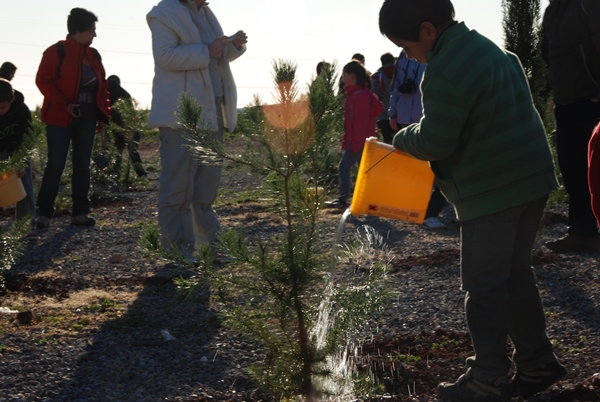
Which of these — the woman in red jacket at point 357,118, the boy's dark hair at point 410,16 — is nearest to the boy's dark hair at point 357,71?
the woman in red jacket at point 357,118

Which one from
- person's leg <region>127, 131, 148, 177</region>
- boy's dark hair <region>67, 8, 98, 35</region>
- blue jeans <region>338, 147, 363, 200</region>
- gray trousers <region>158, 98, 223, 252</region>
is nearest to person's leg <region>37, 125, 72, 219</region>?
boy's dark hair <region>67, 8, 98, 35</region>

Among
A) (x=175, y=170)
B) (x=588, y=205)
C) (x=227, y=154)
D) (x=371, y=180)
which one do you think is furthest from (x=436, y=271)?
(x=227, y=154)

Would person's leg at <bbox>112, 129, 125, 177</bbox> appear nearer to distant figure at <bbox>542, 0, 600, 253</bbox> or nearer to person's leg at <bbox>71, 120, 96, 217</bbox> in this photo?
person's leg at <bbox>71, 120, 96, 217</bbox>

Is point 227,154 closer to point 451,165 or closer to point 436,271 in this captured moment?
point 451,165

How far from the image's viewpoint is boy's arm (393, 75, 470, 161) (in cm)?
284

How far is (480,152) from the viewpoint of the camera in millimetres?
2896

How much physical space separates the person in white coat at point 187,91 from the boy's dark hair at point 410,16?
244 centimetres

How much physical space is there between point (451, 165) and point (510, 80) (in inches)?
14.7

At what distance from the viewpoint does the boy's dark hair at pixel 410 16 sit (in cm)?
288

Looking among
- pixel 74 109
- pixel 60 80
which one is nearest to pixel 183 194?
pixel 74 109

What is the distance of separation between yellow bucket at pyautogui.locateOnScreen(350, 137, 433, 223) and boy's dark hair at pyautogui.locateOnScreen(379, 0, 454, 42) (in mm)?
457

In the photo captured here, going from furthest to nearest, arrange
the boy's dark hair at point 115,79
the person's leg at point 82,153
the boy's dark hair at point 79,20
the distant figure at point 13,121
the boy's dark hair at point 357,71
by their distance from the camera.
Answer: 1. the boy's dark hair at point 115,79
2. the boy's dark hair at point 357,71
3. the person's leg at point 82,153
4. the boy's dark hair at point 79,20
5. the distant figure at point 13,121

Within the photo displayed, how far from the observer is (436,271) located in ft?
17.6

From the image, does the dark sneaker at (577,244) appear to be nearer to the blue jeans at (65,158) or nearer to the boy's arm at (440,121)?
the boy's arm at (440,121)
